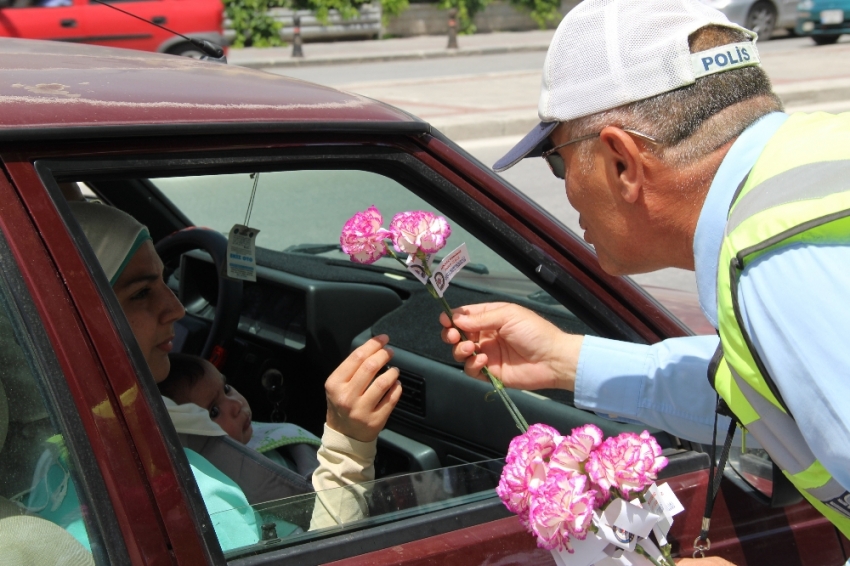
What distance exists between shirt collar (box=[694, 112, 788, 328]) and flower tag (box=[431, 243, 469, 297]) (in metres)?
0.43

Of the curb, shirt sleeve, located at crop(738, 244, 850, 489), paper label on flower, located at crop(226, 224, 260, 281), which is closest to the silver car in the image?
the curb

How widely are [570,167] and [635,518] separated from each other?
589mm

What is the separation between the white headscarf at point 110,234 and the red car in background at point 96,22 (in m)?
10.3

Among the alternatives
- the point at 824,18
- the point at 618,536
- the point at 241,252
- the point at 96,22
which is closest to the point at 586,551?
the point at 618,536

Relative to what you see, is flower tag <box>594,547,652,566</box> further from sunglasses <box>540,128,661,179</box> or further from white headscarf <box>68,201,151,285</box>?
white headscarf <box>68,201,151,285</box>

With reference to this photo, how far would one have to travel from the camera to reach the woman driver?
1.57 meters

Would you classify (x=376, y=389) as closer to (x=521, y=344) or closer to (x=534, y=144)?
(x=521, y=344)

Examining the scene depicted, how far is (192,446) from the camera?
191cm

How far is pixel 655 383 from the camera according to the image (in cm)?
165

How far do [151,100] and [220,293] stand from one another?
3.95 ft

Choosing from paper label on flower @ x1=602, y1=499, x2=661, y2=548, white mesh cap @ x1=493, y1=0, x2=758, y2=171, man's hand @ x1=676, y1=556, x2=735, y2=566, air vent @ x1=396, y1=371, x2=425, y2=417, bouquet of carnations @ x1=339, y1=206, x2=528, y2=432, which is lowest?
air vent @ x1=396, y1=371, x2=425, y2=417

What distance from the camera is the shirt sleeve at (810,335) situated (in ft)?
3.31

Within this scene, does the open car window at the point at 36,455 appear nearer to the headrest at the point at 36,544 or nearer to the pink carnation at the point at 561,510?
the headrest at the point at 36,544

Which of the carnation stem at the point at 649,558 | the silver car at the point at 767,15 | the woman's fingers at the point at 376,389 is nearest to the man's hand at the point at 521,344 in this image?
the woman's fingers at the point at 376,389
